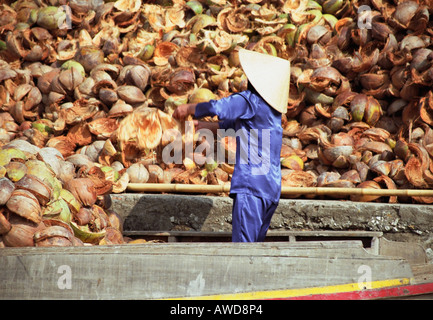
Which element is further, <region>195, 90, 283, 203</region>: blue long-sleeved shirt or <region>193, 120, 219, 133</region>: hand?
<region>193, 120, 219, 133</region>: hand

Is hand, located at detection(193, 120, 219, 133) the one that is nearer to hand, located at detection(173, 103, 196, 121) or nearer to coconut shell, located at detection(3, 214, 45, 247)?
hand, located at detection(173, 103, 196, 121)

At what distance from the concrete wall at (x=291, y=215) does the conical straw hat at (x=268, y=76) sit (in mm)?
1177

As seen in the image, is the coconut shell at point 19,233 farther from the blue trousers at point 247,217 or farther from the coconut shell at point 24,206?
the blue trousers at point 247,217

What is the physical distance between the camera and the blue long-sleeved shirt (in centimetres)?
342

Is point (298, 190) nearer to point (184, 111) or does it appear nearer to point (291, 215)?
point (291, 215)

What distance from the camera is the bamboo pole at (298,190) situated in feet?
14.3

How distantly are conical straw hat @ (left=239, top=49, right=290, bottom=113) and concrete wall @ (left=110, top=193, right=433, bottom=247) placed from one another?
1.18 m

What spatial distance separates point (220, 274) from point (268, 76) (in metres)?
→ 1.45

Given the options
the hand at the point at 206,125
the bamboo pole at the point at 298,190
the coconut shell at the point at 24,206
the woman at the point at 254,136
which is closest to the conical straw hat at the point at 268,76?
the woman at the point at 254,136

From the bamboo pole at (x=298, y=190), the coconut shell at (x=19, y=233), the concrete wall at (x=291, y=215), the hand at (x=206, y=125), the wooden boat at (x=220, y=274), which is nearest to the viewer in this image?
the wooden boat at (x=220, y=274)

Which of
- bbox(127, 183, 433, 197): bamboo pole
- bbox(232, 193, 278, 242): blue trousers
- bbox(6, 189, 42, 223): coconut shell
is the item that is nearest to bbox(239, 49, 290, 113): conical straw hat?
bbox(232, 193, 278, 242): blue trousers

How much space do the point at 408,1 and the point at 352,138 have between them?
149 cm

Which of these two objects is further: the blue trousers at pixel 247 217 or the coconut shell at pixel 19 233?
the blue trousers at pixel 247 217

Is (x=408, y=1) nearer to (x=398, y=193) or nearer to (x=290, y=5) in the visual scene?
(x=290, y=5)
